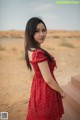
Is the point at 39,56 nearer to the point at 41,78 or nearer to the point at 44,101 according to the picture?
Answer: the point at 41,78

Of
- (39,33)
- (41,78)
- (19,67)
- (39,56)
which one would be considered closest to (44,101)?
(41,78)

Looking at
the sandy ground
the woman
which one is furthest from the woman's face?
the sandy ground

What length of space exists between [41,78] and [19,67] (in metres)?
0.89

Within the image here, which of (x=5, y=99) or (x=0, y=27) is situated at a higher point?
(x=0, y=27)

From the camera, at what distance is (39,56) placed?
155 centimetres

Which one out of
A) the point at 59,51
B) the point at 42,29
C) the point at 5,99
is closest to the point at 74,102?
the point at 59,51

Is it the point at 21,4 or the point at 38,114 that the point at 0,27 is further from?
the point at 38,114

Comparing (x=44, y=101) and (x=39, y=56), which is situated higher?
(x=39, y=56)

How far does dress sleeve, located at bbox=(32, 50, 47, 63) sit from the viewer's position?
1542 mm

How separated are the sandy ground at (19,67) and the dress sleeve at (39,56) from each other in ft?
2.86

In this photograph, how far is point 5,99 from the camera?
98.1 inches

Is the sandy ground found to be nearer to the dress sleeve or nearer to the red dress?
the red dress

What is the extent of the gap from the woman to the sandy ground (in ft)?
2.27

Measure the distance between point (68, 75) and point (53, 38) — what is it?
57 cm
